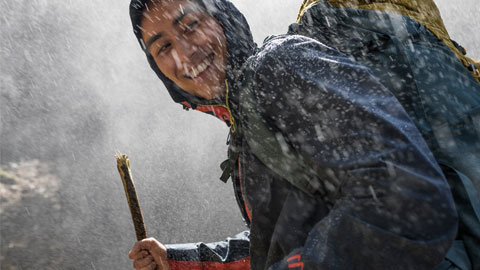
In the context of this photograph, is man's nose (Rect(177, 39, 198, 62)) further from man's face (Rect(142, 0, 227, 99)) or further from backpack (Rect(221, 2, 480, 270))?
backpack (Rect(221, 2, 480, 270))

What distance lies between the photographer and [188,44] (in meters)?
1.59

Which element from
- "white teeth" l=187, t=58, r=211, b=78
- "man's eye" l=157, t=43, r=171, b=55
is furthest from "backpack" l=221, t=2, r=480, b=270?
"man's eye" l=157, t=43, r=171, b=55

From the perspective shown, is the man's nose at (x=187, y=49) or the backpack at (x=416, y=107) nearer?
the backpack at (x=416, y=107)

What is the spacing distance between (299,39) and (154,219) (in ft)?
77.8

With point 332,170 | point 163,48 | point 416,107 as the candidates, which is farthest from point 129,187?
point 416,107

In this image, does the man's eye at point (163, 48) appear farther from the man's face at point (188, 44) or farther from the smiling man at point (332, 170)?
the smiling man at point (332, 170)

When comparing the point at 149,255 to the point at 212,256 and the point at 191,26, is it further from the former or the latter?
the point at 191,26

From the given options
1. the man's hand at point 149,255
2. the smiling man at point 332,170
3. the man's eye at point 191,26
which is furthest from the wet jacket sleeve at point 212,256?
the man's eye at point 191,26

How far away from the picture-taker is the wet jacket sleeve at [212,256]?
2076 millimetres

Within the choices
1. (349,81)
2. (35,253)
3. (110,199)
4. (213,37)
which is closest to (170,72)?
(213,37)

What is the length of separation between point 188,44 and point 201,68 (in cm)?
13

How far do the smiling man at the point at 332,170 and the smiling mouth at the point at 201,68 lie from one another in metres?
0.39

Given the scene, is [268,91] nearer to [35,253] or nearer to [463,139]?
[463,139]

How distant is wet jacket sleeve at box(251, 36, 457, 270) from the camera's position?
821 mm
